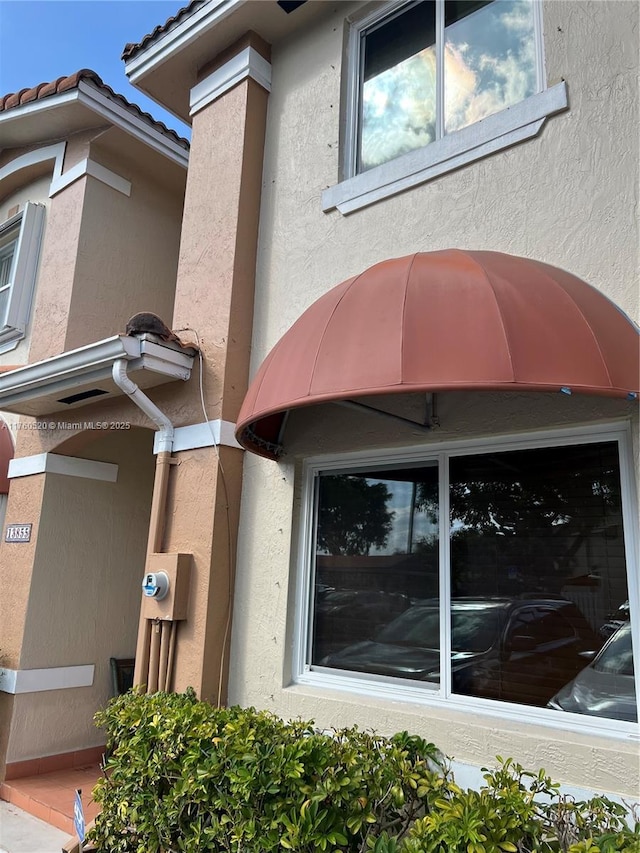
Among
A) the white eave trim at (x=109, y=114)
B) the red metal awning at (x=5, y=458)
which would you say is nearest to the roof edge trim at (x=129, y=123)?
the white eave trim at (x=109, y=114)

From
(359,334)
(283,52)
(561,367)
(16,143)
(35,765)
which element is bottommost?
(35,765)

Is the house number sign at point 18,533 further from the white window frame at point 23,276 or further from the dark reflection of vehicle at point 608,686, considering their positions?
Result: the dark reflection of vehicle at point 608,686

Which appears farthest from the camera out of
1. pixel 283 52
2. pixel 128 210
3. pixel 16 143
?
pixel 16 143

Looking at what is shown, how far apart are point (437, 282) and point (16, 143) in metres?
8.94

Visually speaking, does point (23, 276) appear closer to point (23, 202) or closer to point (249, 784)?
point (23, 202)

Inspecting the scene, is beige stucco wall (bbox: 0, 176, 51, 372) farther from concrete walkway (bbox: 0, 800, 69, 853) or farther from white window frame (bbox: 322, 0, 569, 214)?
concrete walkway (bbox: 0, 800, 69, 853)

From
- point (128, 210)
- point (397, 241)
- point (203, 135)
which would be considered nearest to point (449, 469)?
point (397, 241)

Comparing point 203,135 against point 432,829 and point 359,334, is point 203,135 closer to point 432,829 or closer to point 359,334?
point 359,334

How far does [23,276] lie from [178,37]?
4.11 metres

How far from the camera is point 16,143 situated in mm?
10008

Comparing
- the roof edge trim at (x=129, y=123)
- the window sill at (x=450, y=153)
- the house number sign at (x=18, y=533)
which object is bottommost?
the house number sign at (x=18, y=533)

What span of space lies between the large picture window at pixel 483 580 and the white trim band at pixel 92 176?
613 centimetres

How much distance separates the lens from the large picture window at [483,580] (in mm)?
4031

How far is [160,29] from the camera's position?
7152mm
